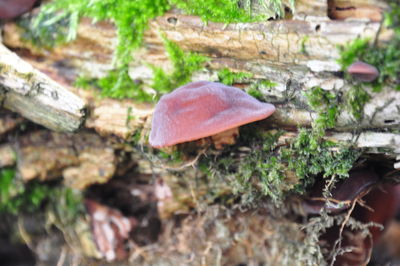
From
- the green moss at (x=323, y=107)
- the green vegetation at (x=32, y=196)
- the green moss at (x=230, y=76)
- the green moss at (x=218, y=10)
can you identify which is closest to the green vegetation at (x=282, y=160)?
the green moss at (x=323, y=107)

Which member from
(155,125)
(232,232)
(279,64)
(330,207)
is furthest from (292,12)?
(232,232)

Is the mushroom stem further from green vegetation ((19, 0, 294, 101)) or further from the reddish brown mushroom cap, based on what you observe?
green vegetation ((19, 0, 294, 101))

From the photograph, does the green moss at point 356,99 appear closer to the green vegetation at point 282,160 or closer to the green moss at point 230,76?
the green vegetation at point 282,160

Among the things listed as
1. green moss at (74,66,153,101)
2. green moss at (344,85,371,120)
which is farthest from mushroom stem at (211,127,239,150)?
green moss at (344,85,371,120)

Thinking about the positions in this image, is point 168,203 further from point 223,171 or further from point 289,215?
point 289,215

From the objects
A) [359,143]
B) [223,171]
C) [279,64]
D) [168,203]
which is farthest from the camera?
[168,203]
